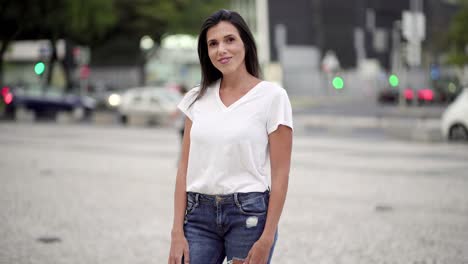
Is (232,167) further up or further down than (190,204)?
further up

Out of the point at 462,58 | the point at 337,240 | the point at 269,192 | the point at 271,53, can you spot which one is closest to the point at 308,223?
the point at 337,240

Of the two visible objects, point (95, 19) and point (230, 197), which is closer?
point (230, 197)

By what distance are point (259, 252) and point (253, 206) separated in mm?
193

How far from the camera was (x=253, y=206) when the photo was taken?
3.61 meters

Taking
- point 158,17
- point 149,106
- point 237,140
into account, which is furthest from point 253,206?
point 158,17

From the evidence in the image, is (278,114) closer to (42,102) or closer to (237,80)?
(237,80)

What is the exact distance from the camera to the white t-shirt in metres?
3.59

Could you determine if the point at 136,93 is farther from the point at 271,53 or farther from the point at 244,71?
the point at 271,53

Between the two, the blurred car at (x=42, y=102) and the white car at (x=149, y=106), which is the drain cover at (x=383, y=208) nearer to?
the white car at (x=149, y=106)

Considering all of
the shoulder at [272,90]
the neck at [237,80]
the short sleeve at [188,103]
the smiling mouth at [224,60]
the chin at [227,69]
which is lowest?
the short sleeve at [188,103]

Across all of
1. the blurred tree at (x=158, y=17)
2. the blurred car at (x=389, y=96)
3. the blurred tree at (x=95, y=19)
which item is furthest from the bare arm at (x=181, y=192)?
the blurred car at (x=389, y=96)

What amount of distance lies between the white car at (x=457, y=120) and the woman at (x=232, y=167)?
19615 millimetres

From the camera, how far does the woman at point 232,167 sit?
11.8ft

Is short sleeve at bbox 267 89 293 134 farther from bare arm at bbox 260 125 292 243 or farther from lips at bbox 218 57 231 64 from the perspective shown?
lips at bbox 218 57 231 64
